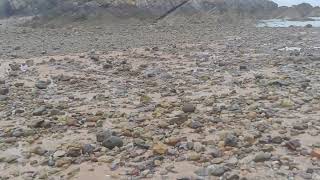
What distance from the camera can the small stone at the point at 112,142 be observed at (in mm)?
7160

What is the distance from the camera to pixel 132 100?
10281mm

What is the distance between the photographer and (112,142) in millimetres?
7191

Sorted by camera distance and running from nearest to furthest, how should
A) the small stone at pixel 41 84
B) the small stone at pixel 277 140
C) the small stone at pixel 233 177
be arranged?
the small stone at pixel 233 177
the small stone at pixel 277 140
the small stone at pixel 41 84

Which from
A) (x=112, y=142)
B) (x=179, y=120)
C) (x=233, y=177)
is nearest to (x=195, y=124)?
(x=179, y=120)

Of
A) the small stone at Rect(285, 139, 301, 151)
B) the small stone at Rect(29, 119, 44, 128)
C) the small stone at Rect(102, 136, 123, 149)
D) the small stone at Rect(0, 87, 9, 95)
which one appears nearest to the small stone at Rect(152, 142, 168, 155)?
the small stone at Rect(102, 136, 123, 149)

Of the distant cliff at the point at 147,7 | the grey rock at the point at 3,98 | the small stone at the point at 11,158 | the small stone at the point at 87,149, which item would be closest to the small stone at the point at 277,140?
the small stone at the point at 87,149

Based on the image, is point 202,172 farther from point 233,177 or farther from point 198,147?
point 198,147

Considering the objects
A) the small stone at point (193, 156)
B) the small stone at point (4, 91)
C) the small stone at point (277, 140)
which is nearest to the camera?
the small stone at point (193, 156)

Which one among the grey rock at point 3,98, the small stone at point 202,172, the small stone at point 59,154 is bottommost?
the small stone at point 202,172

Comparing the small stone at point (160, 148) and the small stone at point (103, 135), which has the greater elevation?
the small stone at point (103, 135)

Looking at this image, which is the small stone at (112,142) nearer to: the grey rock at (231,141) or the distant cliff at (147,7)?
the grey rock at (231,141)

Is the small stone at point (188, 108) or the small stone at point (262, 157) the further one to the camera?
the small stone at point (188, 108)

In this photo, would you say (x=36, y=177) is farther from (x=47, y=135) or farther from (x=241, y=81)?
(x=241, y=81)

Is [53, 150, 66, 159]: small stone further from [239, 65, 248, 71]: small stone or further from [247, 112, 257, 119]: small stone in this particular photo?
[239, 65, 248, 71]: small stone
